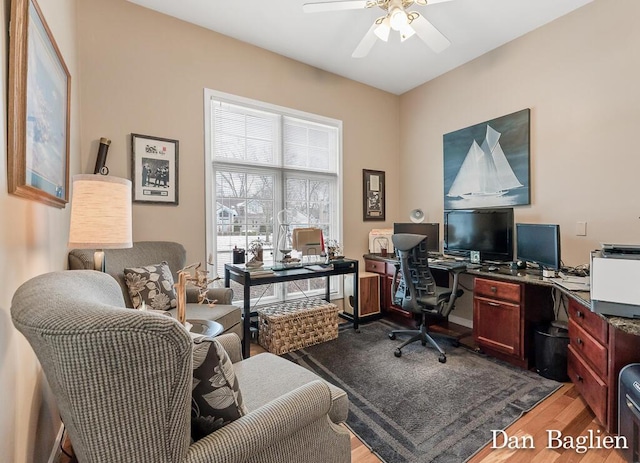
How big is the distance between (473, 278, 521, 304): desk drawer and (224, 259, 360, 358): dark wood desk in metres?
1.21

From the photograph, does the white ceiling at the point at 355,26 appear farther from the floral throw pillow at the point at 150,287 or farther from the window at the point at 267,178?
the floral throw pillow at the point at 150,287

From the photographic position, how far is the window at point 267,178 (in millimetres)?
3158

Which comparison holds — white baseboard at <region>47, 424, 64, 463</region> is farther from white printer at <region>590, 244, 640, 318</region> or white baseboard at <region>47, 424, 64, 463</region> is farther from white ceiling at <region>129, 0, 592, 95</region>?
white ceiling at <region>129, 0, 592, 95</region>

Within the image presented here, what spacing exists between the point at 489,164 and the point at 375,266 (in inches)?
67.6

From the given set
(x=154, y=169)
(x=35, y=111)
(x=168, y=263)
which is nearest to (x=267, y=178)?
(x=154, y=169)

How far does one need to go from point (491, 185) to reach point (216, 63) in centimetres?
308

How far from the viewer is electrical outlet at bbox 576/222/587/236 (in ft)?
8.59

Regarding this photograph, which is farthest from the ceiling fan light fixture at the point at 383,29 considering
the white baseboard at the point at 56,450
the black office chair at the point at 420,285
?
the white baseboard at the point at 56,450

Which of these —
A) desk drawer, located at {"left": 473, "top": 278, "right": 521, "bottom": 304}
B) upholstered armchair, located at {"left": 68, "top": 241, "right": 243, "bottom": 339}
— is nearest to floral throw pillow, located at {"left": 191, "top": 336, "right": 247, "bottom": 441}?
upholstered armchair, located at {"left": 68, "top": 241, "right": 243, "bottom": 339}

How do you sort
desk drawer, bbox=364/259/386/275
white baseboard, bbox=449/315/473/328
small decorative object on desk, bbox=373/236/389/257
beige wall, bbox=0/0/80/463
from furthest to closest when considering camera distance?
small decorative object on desk, bbox=373/236/389/257, desk drawer, bbox=364/259/386/275, white baseboard, bbox=449/315/473/328, beige wall, bbox=0/0/80/463

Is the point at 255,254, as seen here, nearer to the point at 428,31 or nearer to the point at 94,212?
the point at 94,212

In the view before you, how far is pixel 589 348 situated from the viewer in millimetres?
1924

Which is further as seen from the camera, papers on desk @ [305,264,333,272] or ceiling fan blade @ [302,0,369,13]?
papers on desk @ [305,264,333,272]

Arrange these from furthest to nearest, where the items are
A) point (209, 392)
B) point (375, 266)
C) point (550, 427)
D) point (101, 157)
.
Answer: point (375, 266) < point (101, 157) < point (550, 427) < point (209, 392)
